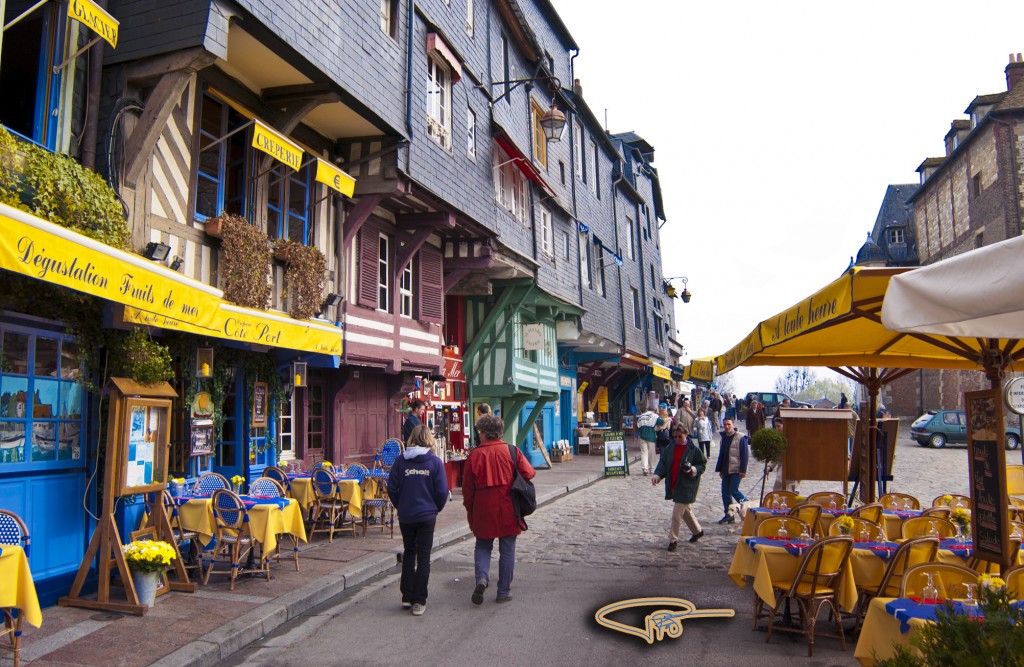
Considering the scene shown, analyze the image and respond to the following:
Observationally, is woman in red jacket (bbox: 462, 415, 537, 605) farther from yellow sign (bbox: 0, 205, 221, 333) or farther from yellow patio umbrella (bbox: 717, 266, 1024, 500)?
yellow sign (bbox: 0, 205, 221, 333)

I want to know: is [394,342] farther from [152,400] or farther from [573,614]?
[573,614]

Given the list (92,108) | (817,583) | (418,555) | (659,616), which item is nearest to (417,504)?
(418,555)

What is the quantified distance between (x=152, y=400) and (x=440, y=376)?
8.75 m

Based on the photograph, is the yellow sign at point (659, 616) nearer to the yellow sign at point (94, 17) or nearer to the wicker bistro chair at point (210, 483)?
the wicker bistro chair at point (210, 483)

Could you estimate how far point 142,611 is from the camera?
21.4 feet

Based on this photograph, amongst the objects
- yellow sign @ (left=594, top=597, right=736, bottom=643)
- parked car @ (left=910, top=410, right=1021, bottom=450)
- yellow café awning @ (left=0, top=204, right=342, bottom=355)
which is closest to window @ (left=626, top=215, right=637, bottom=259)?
parked car @ (left=910, top=410, right=1021, bottom=450)

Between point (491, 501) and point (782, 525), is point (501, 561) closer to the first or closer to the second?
point (491, 501)

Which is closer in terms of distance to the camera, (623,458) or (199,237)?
(199,237)

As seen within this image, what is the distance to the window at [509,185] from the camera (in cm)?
1764

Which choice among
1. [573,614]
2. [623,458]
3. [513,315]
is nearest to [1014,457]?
[623,458]

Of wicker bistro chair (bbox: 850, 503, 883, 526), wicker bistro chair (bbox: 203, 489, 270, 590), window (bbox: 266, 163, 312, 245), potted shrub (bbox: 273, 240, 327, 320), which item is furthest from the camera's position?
window (bbox: 266, 163, 312, 245)

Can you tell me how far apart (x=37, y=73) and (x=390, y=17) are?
6.59 m

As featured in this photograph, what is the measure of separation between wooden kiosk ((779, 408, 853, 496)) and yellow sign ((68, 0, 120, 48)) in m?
9.70

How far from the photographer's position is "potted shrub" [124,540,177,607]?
656 cm
